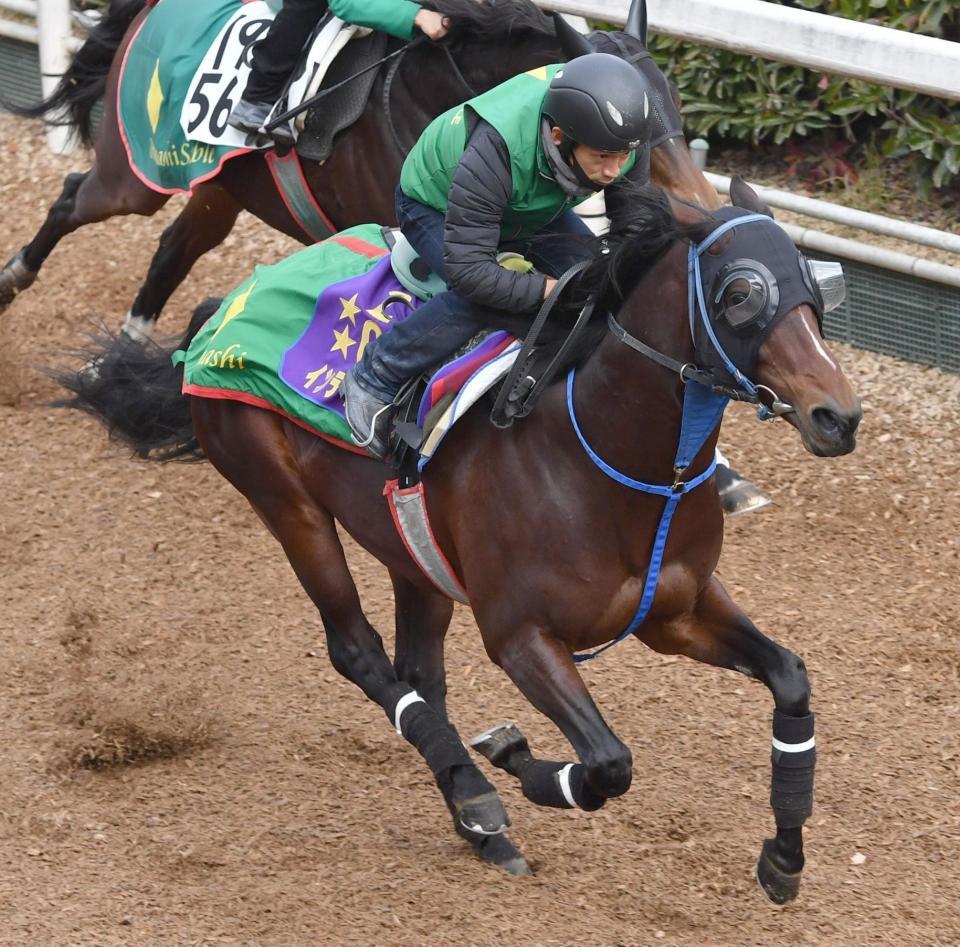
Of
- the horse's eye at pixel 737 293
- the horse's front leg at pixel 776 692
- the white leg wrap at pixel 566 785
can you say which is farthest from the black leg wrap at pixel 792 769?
the horse's eye at pixel 737 293

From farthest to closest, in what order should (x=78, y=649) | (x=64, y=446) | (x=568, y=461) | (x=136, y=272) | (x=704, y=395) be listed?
(x=136, y=272) < (x=64, y=446) < (x=78, y=649) < (x=568, y=461) < (x=704, y=395)

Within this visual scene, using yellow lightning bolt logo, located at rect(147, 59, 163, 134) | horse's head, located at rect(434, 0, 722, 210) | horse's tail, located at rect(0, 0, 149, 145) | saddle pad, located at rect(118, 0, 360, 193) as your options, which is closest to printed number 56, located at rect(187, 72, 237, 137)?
saddle pad, located at rect(118, 0, 360, 193)

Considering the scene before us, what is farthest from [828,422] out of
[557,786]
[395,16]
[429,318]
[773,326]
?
[395,16]

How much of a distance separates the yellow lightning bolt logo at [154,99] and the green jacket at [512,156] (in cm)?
260

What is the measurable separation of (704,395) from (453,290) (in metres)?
0.76

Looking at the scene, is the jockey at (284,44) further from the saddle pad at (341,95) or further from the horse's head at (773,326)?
the horse's head at (773,326)

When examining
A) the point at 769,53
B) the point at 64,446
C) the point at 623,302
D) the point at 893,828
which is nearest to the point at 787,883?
the point at 893,828

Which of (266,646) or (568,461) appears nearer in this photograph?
(568,461)

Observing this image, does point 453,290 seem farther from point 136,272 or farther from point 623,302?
point 136,272

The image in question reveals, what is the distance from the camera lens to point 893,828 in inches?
186

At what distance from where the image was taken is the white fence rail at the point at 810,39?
6047mm

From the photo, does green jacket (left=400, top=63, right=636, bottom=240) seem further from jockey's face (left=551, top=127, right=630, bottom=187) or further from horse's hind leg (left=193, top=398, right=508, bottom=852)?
horse's hind leg (left=193, top=398, right=508, bottom=852)

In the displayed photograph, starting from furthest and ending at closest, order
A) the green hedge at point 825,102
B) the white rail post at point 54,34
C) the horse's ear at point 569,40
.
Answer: the white rail post at point 54,34 → the green hedge at point 825,102 → the horse's ear at point 569,40

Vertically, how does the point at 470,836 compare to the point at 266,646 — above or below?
above
